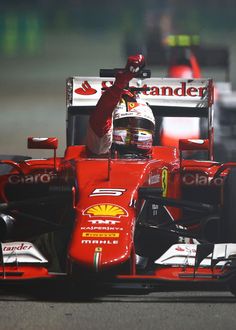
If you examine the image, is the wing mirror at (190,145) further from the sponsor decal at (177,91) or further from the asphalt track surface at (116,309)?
the sponsor decal at (177,91)

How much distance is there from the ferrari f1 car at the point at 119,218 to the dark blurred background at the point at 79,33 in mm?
13246

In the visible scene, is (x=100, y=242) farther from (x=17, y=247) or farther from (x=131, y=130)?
(x=131, y=130)

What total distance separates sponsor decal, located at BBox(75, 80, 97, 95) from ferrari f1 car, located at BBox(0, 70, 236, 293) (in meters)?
1.37

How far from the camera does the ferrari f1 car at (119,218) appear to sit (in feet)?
23.3

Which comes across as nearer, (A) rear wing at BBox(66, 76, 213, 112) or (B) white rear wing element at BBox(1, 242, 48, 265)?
(B) white rear wing element at BBox(1, 242, 48, 265)

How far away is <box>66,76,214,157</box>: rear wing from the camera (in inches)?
403

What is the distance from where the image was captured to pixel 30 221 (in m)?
8.32

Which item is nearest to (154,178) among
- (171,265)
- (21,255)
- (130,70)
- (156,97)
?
(130,70)

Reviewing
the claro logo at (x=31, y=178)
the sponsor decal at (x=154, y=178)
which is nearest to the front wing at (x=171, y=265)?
the sponsor decal at (x=154, y=178)

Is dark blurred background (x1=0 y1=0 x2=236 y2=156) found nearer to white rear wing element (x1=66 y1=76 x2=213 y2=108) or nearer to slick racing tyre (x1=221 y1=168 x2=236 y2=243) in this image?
white rear wing element (x1=66 y1=76 x2=213 y2=108)

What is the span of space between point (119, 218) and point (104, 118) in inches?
41.5

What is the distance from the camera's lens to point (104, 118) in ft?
26.8

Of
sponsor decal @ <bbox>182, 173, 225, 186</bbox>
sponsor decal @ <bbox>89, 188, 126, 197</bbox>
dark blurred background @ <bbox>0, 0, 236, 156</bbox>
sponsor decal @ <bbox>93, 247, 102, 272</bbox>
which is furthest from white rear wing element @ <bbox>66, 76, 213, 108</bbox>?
dark blurred background @ <bbox>0, 0, 236, 156</bbox>

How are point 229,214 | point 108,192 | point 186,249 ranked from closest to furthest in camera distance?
1. point 186,249
2. point 108,192
3. point 229,214
